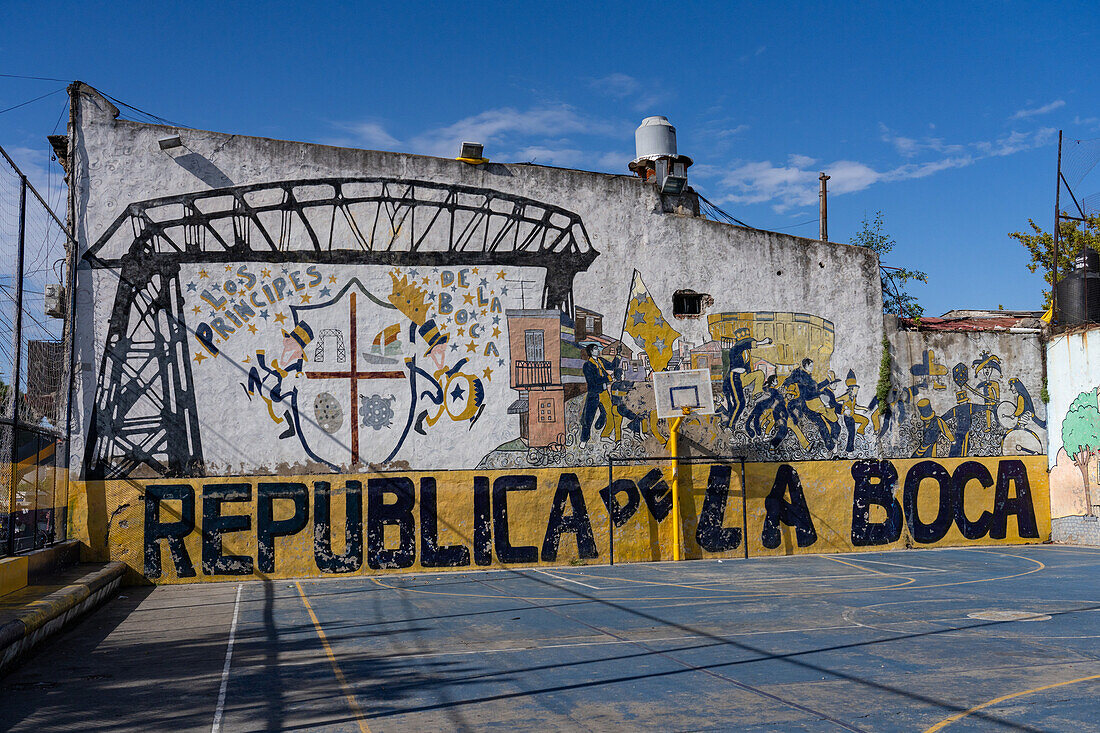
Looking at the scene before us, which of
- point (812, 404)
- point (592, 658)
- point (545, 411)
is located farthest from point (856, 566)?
point (592, 658)

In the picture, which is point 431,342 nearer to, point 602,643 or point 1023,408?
point 602,643

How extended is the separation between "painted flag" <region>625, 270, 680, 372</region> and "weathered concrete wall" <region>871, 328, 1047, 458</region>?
5.35 m

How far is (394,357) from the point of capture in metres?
18.1

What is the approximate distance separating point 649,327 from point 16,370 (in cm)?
1220

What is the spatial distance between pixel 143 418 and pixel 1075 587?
55.6ft

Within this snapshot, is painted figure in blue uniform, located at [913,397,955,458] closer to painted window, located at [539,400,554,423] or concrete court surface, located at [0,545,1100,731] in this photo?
concrete court surface, located at [0,545,1100,731]

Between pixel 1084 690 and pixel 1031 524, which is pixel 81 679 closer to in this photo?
pixel 1084 690

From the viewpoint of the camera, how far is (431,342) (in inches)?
720

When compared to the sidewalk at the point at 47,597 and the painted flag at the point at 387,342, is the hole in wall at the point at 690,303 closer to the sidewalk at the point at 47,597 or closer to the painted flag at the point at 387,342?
the painted flag at the point at 387,342

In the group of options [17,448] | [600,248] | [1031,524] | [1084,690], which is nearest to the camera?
[1084,690]

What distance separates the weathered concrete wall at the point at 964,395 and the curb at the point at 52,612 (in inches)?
646

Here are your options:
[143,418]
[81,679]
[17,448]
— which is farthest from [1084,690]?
[143,418]

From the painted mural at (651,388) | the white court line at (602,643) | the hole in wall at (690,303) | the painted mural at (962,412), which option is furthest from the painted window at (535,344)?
the white court line at (602,643)

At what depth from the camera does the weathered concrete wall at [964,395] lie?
20500mm
